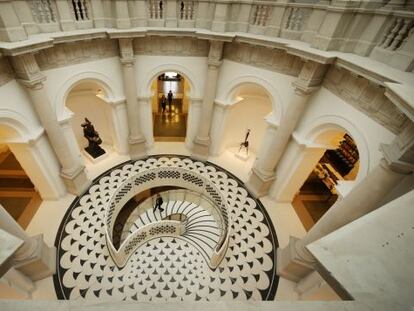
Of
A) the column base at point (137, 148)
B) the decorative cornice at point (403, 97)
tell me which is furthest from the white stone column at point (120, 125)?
the decorative cornice at point (403, 97)

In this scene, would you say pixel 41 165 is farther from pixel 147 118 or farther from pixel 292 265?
pixel 292 265

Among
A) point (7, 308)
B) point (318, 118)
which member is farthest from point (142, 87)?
point (7, 308)

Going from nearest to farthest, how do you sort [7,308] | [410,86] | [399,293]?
[7,308], [399,293], [410,86]

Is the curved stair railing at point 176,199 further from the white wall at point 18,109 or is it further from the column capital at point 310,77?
the column capital at point 310,77

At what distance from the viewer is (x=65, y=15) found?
7.03m

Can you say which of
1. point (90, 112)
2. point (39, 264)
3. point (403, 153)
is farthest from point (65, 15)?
point (403, 153)

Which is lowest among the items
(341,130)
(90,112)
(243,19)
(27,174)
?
(27,174)

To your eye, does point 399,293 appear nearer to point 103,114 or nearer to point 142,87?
point 142,87

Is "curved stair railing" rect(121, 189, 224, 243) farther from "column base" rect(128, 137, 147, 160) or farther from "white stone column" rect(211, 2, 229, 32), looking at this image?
"white stone column" rect(211, 2, 229, 32)

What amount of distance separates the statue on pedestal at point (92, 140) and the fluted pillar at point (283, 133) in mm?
7401

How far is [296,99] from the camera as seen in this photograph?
7.52 meters

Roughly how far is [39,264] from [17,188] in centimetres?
470

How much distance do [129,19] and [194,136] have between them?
5.71 meters

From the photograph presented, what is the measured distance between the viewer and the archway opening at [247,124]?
38.9 ft
